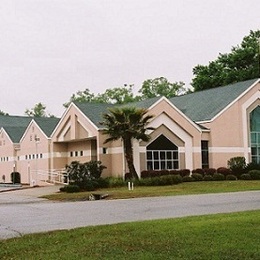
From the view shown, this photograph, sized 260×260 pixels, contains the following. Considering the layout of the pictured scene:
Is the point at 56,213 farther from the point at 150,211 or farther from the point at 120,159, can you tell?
the point at 120,159

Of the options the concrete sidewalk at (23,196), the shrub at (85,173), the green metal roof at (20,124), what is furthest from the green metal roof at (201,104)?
the concrete sidewalk at (23,196)

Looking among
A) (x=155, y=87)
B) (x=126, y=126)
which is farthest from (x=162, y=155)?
(x=155, y=87)

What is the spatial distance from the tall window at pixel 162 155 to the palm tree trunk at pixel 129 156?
10.3ft

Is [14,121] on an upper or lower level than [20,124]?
upper

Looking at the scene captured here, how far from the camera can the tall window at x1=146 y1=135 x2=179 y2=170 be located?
131 feet

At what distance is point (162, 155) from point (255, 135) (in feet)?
33.6

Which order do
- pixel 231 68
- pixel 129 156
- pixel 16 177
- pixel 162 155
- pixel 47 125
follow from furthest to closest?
pixel 231 68 < pixel 16 177 < pixel 47 125 < pixel 162 155 < pixel 129 156

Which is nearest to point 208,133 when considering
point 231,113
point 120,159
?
point 231,113

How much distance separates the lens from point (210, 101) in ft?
155

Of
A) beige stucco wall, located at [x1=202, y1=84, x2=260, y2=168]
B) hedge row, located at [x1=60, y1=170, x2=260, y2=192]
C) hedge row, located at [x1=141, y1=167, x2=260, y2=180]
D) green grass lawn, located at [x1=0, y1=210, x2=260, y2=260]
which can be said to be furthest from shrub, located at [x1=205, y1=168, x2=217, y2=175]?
green grass lawn, located at [x1=0, y1=210, x2=260, y2=260]

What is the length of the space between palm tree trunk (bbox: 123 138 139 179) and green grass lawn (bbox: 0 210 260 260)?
2279 cm

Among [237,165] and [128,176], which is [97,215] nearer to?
[128,176]

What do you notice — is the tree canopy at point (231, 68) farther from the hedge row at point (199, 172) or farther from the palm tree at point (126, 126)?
the palm tree at point (126, 126)

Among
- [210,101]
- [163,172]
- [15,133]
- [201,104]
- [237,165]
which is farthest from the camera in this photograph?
[15,133]
